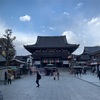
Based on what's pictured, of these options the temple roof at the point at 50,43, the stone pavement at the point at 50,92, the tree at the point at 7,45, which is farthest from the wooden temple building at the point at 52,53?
the stone pavement at the point at 50,92

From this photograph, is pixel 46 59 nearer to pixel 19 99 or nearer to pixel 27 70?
pixel 27 70

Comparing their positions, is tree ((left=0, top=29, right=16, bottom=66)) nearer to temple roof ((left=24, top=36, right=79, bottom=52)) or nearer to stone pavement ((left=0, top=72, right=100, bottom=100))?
temple roof ((left=24, top=36, right=79, bottom=52))

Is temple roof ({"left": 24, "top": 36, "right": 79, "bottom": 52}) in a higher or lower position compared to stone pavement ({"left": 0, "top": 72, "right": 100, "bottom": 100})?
higher

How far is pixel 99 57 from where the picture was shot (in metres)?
63.9

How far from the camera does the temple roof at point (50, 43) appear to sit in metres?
73.9

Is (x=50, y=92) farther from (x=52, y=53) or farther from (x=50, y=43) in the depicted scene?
(x=50, y=43)

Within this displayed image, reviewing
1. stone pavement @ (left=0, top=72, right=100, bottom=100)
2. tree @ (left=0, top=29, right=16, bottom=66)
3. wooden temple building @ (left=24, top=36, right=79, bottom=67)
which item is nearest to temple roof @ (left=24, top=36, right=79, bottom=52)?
wooden temple building @ (left=24, top=36, right=79, bottom=67)

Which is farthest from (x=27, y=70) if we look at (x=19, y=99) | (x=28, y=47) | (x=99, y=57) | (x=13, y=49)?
(x=19, y=99)

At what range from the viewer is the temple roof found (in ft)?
242

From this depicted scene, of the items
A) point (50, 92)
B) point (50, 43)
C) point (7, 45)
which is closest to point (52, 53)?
point (50, 43)

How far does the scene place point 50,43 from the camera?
79375mm

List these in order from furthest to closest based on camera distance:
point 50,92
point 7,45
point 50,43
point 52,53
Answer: point 50,43 → point 52,53 → point 7,45 → point 50,92

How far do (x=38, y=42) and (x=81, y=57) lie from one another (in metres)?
21.5

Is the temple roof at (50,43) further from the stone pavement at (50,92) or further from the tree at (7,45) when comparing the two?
the stone pavement at (50,92)
